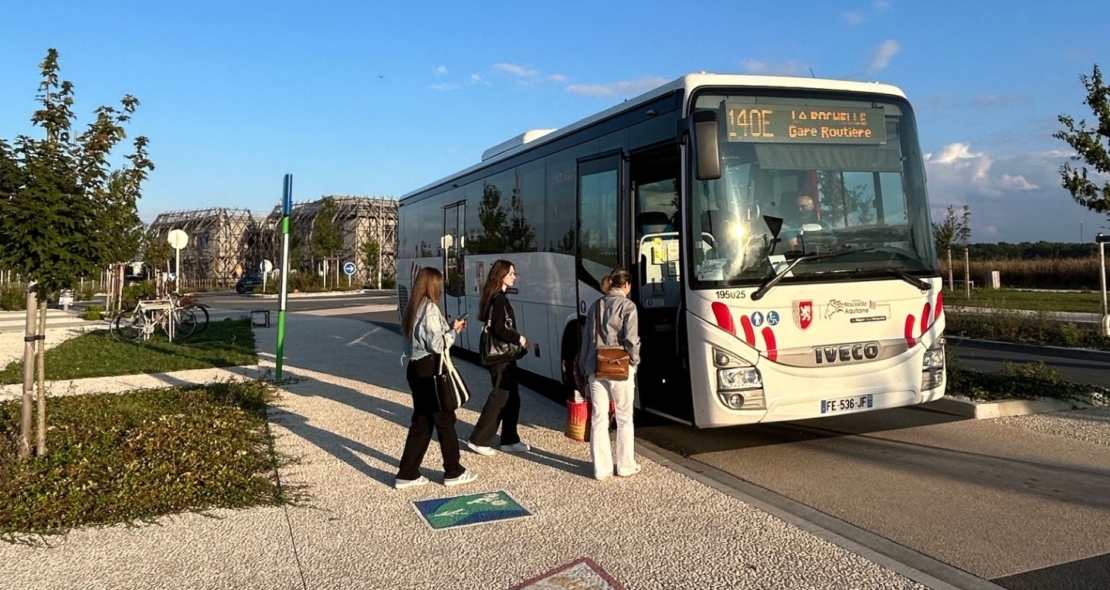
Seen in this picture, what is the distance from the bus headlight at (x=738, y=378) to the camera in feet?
22.4

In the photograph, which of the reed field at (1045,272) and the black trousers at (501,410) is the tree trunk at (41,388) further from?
the reed field at (1045,272)

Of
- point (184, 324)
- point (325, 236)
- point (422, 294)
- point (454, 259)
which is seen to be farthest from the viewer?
point (325, 236)

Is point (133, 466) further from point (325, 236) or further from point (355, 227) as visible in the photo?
point (355, 227)

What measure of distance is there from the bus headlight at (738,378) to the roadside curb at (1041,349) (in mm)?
10364

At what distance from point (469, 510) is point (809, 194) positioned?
392cm

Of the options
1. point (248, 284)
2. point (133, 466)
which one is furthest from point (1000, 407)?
point (248, 284)

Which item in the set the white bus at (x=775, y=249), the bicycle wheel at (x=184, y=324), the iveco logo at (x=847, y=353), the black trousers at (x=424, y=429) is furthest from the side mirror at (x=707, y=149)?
the bicycle wheel at (x=184, y=324)

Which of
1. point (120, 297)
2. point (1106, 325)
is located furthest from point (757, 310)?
point (120, 297)

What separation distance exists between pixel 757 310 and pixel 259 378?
829cm

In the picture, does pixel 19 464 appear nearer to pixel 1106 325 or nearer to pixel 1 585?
pixel 1 585

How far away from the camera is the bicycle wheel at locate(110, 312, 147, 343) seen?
62.8 ft

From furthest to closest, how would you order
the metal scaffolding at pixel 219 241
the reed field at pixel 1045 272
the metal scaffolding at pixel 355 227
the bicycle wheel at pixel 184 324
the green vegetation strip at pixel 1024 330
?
the metal scaffolding at pixel 219 241
the metal scaffolding at pixel 355 227
the reed field at pixel 1045 272
the bicycle wheel at pixel 184 324
the green vegetation strip at pixel 1024 330

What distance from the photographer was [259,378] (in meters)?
12.4

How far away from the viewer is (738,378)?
6.86 metres
